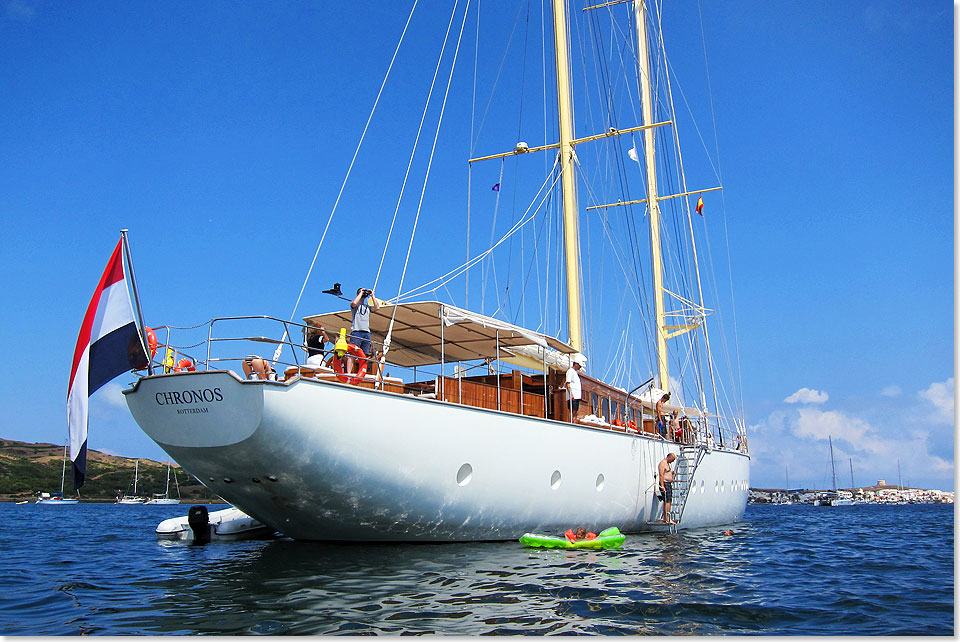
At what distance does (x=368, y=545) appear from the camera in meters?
13.1

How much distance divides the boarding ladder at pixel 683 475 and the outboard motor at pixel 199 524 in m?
11.6

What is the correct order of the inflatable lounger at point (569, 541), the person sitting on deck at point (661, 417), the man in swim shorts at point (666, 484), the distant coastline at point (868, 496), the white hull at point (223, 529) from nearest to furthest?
the inflatable lounger at point (569, 541), the white hull at point (223, 529), the man in swim shorts at point (666, 484), the person sitting on deck at point (661, 417), the distant coastline at point (868, 496)

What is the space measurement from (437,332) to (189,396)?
6.42m

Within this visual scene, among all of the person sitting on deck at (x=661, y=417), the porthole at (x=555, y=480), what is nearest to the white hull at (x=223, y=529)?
the porthole at (x=555, y=480)

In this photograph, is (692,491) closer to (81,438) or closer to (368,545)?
(368,545)

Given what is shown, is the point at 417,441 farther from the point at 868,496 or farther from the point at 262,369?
the point at 868,496

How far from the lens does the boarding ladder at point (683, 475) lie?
65.3ft

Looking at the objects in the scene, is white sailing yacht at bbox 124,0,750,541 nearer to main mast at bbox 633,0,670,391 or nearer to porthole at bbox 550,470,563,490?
porthole at bbox 550,470,563,490

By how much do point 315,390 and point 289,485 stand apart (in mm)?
1772

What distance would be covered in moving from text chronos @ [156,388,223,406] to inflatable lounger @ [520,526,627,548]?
6.71 metres

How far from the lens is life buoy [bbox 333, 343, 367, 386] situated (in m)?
11.7

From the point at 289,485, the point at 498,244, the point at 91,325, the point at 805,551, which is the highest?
the point at 498,244

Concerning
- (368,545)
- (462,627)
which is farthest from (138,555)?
(462,627)

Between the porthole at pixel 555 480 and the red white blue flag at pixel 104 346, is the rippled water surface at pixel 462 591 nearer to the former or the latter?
the porthole at pixel 555 480
